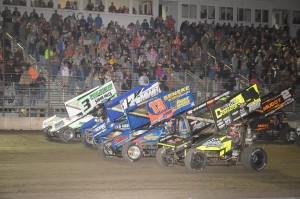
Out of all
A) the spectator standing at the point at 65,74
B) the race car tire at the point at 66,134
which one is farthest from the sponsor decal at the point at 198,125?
the spectator standing at the point at 65,74

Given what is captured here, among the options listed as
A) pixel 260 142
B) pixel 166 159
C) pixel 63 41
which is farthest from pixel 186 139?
pixel 63 41

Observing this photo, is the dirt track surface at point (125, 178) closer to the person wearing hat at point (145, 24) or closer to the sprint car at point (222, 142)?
the sprint car at point (222, 142)

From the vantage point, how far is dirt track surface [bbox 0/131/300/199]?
30.6ft

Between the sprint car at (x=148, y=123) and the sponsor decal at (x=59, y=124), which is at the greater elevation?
the sprint car at (x=148, y=123)

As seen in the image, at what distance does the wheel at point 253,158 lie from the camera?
37.9 feet

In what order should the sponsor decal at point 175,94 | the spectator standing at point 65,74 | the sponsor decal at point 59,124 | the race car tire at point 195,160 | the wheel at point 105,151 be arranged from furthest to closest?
the spectator standing at point 65,74
the sponsor decal at point 59,124
the wheel at point 105,151
the sponsor decal at point 175,94
the race car tire at point 195,160

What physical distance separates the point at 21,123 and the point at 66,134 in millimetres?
4807

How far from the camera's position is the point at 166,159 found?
38.9ft

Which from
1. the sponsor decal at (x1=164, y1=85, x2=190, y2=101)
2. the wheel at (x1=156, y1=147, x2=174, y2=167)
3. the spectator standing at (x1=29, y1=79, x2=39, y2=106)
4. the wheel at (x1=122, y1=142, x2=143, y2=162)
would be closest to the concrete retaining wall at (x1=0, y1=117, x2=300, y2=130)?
the spectator standing at (x1=29, y1=79, x2=39, y2=106)

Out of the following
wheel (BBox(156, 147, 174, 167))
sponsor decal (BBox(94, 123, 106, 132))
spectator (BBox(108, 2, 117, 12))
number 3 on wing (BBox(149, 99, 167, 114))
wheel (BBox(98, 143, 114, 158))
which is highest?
spectator (BBox(108, 2, 117, 12))

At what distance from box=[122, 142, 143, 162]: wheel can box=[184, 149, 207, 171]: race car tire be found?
6.33 ft

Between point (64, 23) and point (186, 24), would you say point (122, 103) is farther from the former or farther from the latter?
point (186, 24)

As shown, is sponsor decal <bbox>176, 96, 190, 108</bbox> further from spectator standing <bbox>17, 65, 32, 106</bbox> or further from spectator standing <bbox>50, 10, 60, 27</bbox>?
spectator standing <bbox>50, 10, 60, 27</bbox>

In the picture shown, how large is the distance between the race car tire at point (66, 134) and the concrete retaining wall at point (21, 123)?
4577mm
